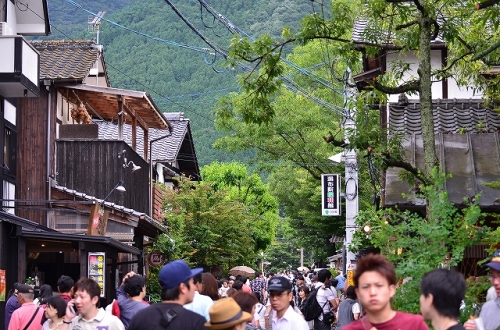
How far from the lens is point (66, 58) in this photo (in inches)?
1089

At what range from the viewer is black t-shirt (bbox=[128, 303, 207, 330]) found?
7.07 metres

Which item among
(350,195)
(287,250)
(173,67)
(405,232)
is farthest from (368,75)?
(287,250)

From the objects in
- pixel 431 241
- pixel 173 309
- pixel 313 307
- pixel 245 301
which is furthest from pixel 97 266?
pixel 173 309

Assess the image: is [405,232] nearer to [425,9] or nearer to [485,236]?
[485,236]

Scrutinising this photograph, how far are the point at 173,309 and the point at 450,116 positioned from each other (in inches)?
625

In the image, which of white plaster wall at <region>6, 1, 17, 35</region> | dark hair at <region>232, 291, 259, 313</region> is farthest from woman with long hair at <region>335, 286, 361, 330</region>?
white plaster wall at <region>6, 1, 17, 35</region>

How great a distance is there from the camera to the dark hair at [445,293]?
599 centimetres

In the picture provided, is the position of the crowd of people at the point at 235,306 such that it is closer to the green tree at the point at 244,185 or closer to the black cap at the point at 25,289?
the black cap at the point at 25,289

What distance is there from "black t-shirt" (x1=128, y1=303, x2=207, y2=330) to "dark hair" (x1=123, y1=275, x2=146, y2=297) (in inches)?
145

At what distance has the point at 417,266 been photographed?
1114cm

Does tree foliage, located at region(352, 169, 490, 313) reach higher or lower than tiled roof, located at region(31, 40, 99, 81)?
lower

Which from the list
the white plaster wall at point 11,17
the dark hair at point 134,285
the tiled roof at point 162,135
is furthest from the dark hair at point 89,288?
the tiled roof at point 162,135

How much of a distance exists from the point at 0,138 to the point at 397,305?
14.2 meters

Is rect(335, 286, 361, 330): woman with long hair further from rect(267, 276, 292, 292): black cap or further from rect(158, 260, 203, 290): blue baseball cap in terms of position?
rect(158, 260, 203, 290): blue baseball cap
